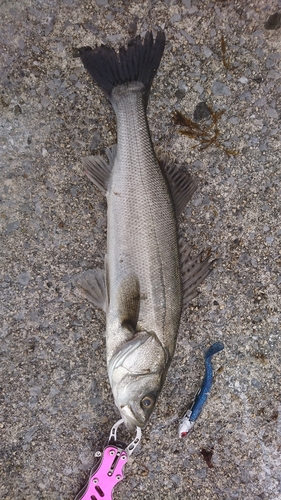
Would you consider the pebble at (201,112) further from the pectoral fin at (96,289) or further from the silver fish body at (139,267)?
the pectoral fin at (96,289)

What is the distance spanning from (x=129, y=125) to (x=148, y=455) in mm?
2204

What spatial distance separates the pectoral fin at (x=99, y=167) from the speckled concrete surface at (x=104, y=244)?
14 cm

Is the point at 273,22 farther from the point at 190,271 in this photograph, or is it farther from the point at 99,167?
the point at 190,271

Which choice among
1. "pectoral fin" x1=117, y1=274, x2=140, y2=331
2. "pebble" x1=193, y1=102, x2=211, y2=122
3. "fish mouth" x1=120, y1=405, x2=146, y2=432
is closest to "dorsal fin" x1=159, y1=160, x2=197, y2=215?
"pebble" x1=193, y1=102, x2=211, y2=122

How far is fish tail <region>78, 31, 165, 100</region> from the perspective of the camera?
244cm

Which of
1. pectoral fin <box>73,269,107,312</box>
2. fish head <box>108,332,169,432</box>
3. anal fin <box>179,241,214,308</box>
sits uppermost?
pectoral fin <box>73,269,107,312</box>

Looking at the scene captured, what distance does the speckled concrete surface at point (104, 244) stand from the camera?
2.55m

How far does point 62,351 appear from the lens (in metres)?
2.62

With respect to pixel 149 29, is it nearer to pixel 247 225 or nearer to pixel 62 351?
pixel 247 225

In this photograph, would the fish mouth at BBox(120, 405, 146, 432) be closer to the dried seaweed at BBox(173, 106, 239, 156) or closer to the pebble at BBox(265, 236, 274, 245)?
the pebble at BBox(265, 236, 274, 245)

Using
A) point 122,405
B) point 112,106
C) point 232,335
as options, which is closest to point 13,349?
point 122,405

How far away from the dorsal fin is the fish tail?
0.51 m

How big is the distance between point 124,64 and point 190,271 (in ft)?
4.52

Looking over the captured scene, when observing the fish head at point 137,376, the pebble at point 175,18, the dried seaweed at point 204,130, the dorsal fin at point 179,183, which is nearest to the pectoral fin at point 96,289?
the fish head at point 137,376
